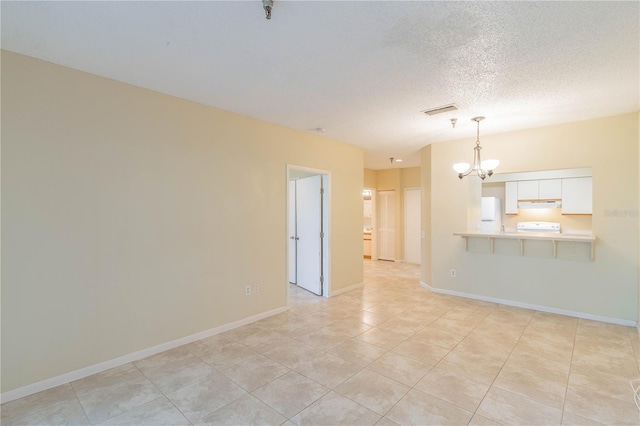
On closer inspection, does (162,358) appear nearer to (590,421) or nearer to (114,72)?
(114,72)

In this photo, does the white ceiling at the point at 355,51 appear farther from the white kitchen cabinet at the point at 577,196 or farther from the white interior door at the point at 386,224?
the white interior door at the point at 386,224

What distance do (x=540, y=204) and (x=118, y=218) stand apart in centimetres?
587

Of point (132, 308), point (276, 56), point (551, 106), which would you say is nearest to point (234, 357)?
point (132, 308)

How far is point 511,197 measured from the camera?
5.09 m

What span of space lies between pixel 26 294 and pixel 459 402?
342 centimetres

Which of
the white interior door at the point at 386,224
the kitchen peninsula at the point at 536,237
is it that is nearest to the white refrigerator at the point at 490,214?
the kitchen peninsula at the point at 536,237

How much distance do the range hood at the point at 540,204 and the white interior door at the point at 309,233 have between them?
136 inches

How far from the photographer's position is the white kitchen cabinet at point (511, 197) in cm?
505

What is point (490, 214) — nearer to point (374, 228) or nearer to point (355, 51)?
point (374, 228)

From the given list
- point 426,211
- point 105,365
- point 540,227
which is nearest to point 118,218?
point 105,365

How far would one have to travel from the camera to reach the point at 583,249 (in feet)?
12.9

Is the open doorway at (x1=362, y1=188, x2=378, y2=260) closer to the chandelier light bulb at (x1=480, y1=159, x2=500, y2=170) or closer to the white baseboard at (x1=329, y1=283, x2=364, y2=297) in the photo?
the white baseboard at (x1=329, y1=283, x2=364, y2=297)

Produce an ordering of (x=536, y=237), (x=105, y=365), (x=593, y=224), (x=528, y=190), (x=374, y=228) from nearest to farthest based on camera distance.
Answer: (x=105, y=365), (x=593, y=224), (x=536, y=237), (x=528, y=190), (x=374, y=228)

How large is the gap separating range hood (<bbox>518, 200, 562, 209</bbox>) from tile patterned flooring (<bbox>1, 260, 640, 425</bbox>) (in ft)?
5.90
